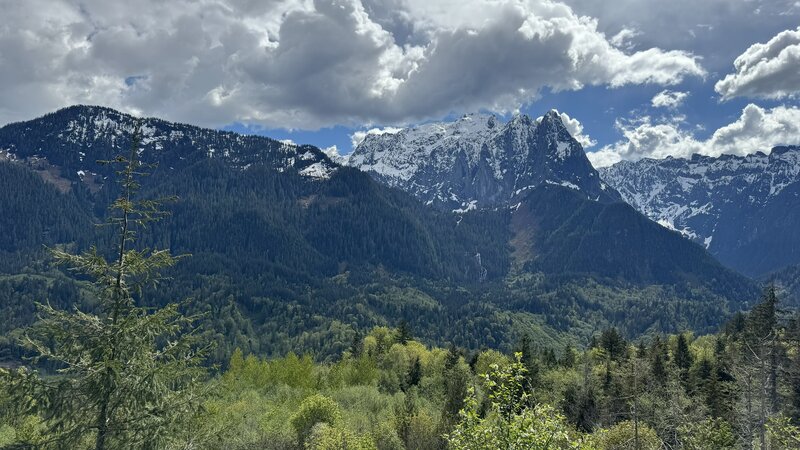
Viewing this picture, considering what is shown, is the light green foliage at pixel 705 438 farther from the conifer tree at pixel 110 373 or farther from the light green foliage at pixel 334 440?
the conifer tree at pixel 110 373

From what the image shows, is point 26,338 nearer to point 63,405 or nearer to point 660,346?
point 63,405

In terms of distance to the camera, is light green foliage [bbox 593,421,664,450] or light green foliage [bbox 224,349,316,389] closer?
light green foliage [bbox 593,421,664,450]

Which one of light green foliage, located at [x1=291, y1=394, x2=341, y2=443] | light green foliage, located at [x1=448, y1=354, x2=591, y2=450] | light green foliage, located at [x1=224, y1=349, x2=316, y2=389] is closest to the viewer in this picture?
light green foliage, located at [x1=448, y1=354, x2=591, y2=450]

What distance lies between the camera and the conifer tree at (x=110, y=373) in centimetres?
2128

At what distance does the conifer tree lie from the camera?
2128 centimetres

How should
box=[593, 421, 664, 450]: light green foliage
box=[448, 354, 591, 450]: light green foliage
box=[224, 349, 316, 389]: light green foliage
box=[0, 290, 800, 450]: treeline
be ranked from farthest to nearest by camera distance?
box=[224, 349, 316, 389]: light green foliage < box=[593, 421, 664, 450]: light green foliage < box=[0, 290, 800, 450]: treeline < box=[448, 354, 591, 450]: light green foliage

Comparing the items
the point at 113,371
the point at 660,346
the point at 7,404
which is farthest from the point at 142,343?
the point at 660,346

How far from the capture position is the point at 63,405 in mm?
21359

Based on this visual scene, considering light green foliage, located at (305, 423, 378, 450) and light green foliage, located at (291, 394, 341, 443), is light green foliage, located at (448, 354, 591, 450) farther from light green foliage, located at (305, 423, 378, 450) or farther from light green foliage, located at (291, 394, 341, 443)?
light green foliage, located at (291, 394, 341, 443)

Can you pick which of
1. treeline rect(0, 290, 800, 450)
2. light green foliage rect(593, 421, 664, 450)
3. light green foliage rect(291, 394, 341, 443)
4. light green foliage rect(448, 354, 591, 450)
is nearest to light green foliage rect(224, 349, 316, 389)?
treeline rect(0, 290, 800, 450)

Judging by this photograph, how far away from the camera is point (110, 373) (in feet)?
70.6

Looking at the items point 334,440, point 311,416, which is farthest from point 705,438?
point 311,416

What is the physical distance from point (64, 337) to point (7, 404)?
9.79ft

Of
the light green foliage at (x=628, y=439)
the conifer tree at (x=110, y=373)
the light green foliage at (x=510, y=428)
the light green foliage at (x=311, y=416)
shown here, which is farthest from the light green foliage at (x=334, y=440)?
the conifer tree at (x=110, y=373)
